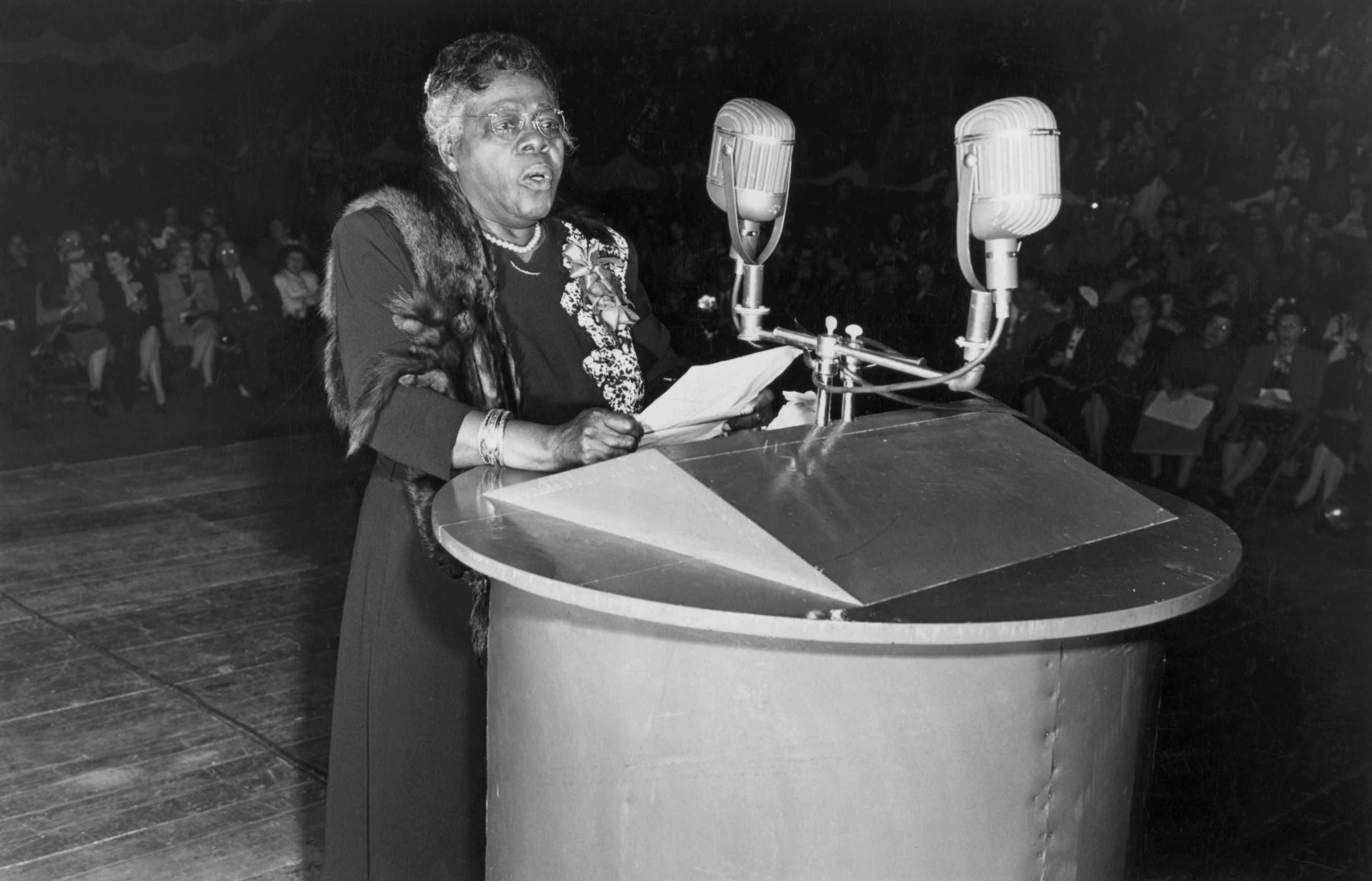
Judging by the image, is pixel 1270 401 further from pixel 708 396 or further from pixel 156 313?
pixel 156 313

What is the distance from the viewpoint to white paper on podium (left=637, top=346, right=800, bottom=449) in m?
1.84

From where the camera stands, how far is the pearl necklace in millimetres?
2174

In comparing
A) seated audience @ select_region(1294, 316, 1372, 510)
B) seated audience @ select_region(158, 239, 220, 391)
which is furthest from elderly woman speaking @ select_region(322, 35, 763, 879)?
Result: seated audience @ select_region(158, 239, 220, 391)

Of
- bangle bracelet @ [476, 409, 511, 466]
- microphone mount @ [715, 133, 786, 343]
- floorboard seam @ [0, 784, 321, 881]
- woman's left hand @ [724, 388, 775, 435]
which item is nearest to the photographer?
bangle bracelet @ [476, 409, 511, 466]

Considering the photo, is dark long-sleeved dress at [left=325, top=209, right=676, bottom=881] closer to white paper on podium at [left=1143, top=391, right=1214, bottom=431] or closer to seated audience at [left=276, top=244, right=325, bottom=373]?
white paper on podium at [left=1143, top=391, right=1214, bottom=431]

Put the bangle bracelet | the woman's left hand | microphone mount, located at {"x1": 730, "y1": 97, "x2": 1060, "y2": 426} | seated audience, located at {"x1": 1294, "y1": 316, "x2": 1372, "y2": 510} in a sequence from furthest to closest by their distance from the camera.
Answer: seated audience, located at {"x1": 1294, "y1": 316, "x2": 1372, "y2": 510}
the woman's left hand
the bangle bracelet
microphone mount, located at {"x1": 730, "y1": 97, "x2": 1060, "y2": 426}

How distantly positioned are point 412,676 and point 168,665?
6.82 feet

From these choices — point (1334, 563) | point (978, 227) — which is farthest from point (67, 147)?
point (978, 227)

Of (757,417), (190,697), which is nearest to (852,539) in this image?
(757,417)

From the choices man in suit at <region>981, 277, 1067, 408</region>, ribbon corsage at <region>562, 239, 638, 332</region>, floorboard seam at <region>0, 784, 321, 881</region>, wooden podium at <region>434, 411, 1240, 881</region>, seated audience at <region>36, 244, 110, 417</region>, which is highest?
ribbon corsage at <region>562, 239, 638, 332</region>

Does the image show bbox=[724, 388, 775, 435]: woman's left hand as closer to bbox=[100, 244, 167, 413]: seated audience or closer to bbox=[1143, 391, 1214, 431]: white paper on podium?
bbox=[1143, 391, 1214, 431]: white paper on podium

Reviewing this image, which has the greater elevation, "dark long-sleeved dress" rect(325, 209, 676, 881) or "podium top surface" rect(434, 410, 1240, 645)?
"podium top surface" rect(434, 410, 1240, 645)

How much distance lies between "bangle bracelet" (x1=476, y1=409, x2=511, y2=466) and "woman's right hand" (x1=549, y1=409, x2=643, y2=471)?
5.0 inches

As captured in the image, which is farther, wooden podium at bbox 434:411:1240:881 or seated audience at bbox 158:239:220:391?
seated audience at bbox 158:239:220:391
